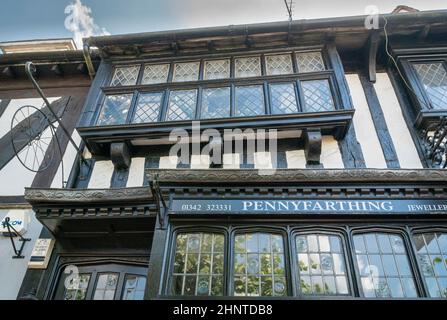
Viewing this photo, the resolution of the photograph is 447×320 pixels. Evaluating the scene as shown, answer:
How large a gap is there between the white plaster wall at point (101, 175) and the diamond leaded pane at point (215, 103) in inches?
81.5

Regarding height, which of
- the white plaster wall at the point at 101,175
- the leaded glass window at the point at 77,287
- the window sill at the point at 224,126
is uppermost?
the window sill at the point at 224,126

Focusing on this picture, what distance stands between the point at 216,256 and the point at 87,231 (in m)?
2.56

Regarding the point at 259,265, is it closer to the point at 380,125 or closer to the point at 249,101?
the point at 249,101

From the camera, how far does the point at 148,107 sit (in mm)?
7434

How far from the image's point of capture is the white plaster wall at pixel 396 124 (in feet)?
21.5

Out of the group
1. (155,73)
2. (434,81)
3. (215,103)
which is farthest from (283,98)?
(434,81)

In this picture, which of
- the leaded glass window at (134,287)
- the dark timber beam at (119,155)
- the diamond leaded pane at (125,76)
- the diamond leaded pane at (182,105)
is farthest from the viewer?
the diamond leaded pane at (125,76)

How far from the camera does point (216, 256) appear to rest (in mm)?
5277

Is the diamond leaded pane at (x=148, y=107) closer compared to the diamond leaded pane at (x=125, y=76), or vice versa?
the diamond leaded pane at (x=148, y=107)

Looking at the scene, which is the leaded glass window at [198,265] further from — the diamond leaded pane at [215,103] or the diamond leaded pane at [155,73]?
the diamond leaded pane at [155,73]

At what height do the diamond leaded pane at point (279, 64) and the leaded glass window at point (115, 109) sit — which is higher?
the diamond leaded pane at point (279, 64)

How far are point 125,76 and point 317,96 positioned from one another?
4194mm

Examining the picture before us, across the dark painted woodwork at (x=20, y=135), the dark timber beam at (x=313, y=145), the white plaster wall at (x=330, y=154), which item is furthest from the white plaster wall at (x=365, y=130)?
the dark painted woodwork at (x=20, y=135)

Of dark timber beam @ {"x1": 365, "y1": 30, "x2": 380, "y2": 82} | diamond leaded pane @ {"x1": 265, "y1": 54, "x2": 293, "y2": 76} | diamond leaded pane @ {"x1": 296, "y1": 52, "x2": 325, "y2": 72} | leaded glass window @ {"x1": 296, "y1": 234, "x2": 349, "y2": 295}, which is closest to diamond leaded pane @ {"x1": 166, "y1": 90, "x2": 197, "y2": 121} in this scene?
diamond leaded pane @ {"x1": 265, "y1": 54, "x2": 293, "y2": 76}
